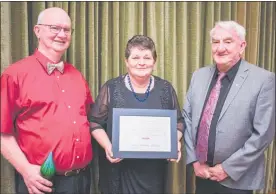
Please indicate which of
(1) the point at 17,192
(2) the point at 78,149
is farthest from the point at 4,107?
(1) the point at 17,192

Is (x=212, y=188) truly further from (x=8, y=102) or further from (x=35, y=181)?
(x=8, y=102)

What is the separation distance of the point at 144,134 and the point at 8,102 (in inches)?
27.7

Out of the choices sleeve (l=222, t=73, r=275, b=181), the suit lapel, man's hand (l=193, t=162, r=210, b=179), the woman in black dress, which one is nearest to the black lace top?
the woman in black dress

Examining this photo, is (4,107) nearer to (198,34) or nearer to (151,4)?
(151,4)

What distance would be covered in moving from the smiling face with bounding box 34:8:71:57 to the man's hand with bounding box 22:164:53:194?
0.60 metres

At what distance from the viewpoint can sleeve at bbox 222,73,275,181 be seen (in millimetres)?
1690

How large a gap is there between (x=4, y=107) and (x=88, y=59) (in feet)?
2.62

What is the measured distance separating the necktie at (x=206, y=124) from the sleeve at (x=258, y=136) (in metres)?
0.14

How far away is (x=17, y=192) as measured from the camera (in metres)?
1.77

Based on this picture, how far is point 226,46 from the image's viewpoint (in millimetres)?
1769

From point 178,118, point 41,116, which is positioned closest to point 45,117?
point 41,116

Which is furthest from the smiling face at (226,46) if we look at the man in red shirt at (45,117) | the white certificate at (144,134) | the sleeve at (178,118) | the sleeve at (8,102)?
the sleeve at (8,102)

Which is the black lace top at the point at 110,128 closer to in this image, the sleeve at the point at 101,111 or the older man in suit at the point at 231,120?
the sleeve at the point at 101,111

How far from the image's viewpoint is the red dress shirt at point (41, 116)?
1.58 meters
